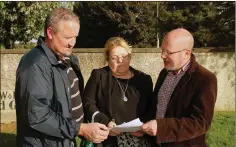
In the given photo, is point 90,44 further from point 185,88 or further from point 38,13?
point 185,88

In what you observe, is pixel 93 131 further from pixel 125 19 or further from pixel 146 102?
pixel 125 19

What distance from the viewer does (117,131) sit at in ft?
11.2

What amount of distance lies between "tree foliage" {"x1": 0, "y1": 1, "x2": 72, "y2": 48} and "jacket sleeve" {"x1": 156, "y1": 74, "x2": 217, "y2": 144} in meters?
9.62

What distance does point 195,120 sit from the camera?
3031 millimetres

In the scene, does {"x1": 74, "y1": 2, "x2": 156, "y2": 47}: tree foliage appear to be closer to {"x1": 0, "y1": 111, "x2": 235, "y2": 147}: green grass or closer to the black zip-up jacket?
{"x1": 0, "y1": 111, "x2": 235, "y2": 147}: green grass

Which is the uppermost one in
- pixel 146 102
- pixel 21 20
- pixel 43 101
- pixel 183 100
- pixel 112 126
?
pixel 21 20

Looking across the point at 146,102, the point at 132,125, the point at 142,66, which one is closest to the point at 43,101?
the point at 132,125

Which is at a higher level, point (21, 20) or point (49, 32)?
point (21, 20)

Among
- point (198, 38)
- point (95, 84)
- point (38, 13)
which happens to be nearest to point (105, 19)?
point (198, 38)

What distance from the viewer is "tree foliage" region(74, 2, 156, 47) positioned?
30266 mm

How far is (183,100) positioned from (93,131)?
0.76m

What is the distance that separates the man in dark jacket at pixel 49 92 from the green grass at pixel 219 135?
433 cm

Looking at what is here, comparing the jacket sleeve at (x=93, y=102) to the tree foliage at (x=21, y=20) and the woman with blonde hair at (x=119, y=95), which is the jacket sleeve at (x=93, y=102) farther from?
the tree foliage at (x=21, y=20)

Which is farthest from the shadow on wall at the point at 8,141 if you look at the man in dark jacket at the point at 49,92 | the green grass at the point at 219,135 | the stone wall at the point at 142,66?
the man in dark jacket at the point at 49,92
